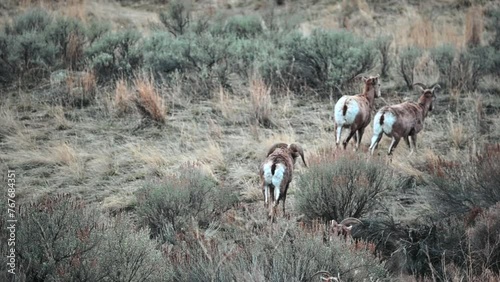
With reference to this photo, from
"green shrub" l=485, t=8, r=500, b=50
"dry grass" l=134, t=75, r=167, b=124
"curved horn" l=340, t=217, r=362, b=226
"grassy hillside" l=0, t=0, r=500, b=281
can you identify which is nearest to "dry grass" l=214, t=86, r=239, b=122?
"grassy hillside" l=0, t=0, r=500, b=281

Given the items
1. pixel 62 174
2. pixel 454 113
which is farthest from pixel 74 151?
pixel 454 113

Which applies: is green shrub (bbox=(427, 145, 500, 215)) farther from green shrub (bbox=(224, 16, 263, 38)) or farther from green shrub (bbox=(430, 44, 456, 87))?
green shrub (bbox=(224, 16, 263, 38))

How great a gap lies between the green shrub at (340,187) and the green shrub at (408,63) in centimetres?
597

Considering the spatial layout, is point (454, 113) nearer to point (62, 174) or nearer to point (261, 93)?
point (261, 93)

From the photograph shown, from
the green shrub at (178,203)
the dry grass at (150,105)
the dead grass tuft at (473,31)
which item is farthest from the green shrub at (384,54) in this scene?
the green shrub at (178,203)

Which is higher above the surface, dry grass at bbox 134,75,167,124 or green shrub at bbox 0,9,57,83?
green shrub at bbox 0,9,57,83

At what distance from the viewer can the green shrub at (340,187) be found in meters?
7.70

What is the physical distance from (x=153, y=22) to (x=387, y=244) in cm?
1360

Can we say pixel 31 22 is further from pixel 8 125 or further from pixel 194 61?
pixel 8 125

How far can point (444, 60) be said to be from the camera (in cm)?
1416

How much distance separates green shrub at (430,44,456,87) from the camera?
13.5m

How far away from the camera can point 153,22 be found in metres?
19.1

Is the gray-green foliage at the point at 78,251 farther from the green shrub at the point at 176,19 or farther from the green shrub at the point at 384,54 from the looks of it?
the green shrub at the point at 176,19

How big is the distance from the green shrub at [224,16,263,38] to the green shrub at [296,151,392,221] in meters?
10.2
